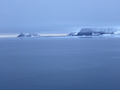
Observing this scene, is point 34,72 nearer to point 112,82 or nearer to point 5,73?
point 5,73

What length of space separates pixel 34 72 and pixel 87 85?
6.14 ft

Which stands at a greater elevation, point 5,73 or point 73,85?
point 5,73

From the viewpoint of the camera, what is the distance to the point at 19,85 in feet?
13.5

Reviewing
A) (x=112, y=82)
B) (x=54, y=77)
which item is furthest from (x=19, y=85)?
(x=112, y=82)

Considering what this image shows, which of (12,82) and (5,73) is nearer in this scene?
(12,82)

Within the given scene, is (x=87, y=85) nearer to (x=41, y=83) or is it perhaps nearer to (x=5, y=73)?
(x=41, y=83)

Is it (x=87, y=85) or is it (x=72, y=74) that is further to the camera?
(x=72, y=74)

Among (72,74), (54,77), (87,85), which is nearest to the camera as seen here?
(87,85)

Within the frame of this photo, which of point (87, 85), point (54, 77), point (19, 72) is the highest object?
point (19, 72)

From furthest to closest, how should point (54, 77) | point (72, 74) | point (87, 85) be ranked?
point (72, 74), point (54, 77), point (87, 85)

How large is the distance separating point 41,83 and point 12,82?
2.43 ft

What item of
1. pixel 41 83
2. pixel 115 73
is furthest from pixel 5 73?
pixel 115 73

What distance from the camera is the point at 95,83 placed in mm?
4219

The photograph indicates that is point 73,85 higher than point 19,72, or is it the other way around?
point 19,72
